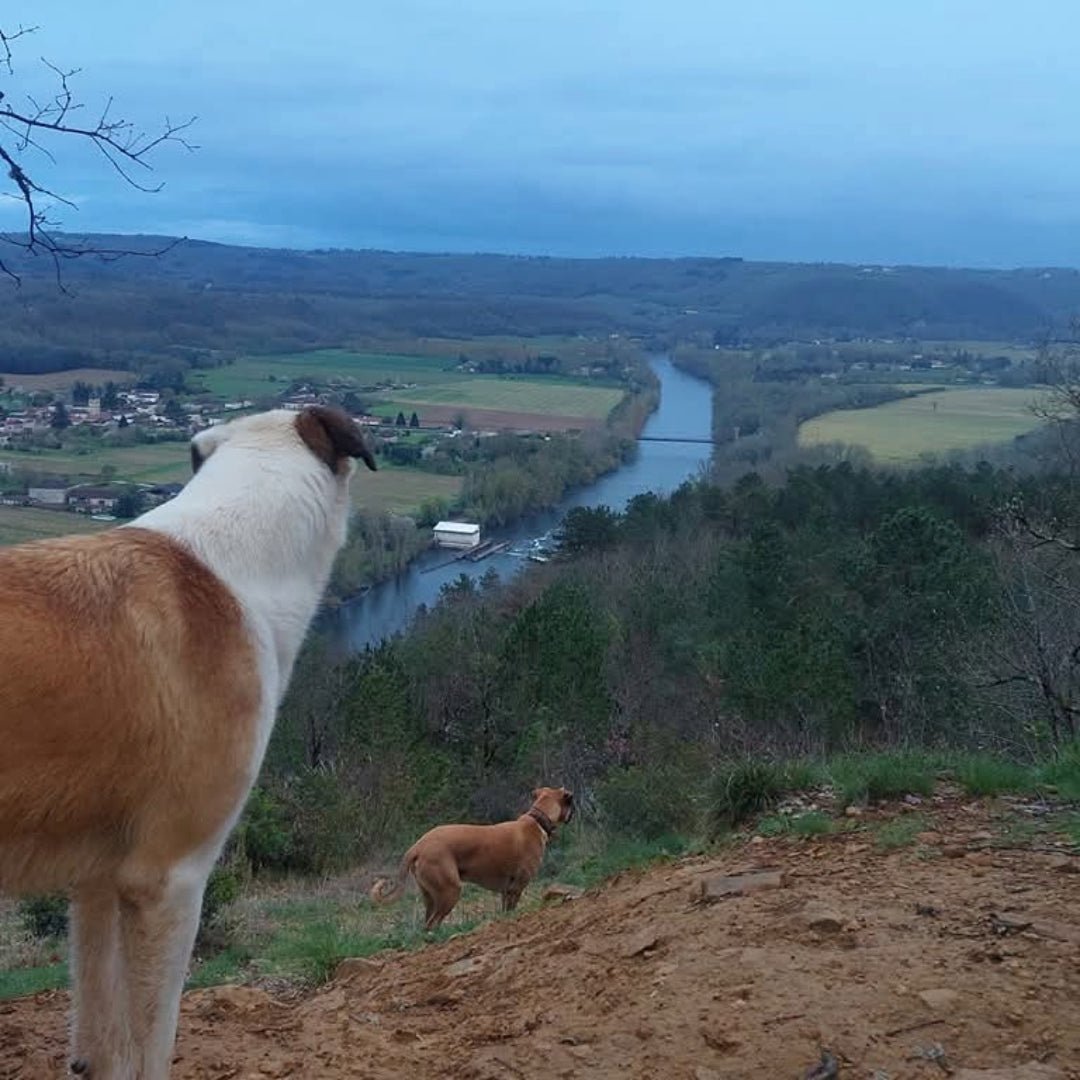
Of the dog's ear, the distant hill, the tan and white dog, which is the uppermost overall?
the distant hill

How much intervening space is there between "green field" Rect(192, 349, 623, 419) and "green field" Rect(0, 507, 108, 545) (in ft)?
34.3

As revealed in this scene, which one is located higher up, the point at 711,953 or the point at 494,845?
the point at 711,953

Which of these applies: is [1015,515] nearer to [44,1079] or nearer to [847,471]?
[44,1079]

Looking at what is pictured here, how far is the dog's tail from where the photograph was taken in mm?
8320

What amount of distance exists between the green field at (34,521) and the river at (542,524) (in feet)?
16.2

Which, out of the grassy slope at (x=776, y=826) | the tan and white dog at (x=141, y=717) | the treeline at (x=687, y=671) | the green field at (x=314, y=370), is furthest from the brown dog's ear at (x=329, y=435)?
the green field at (x=314, y=370)

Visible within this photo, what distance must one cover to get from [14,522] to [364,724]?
6992 millimetres

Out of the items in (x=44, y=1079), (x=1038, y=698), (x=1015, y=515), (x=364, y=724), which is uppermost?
(x=1015, y=515)

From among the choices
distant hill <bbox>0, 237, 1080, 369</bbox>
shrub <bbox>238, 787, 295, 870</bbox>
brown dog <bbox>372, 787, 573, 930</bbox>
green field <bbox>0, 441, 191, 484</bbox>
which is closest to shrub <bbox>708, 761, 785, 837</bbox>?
brown dog <bbox>372, 787, 573, 930</bbox>

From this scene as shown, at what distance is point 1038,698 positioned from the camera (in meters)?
13.5

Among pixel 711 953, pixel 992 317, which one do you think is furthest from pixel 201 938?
pixel 992 317

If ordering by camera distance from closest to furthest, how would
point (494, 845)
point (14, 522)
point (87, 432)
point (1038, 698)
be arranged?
1. point (494, 845)
2. point (1038, 698)
3. point (14, 522)
4. point (87, 432)

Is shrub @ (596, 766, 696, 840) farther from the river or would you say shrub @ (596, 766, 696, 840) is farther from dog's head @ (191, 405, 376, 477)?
the river

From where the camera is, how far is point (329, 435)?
12.5 feet
